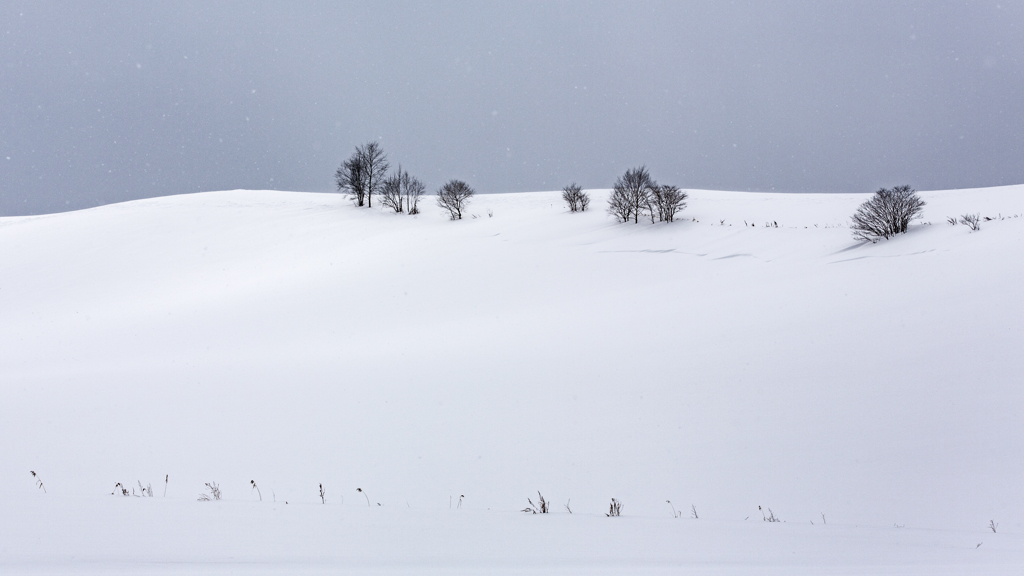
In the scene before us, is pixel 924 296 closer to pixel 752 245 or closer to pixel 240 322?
pixel 752 245

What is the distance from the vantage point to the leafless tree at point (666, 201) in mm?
17625

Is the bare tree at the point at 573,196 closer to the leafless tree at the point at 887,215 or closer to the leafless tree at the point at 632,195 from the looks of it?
the leafless tree at the point at 632,195

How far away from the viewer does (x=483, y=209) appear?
90.0ft

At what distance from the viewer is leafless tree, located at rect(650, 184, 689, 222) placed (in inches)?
694

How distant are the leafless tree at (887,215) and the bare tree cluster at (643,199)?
623 centimetres

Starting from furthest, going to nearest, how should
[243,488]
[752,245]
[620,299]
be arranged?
[752,245] < [620,299] < [243,488]

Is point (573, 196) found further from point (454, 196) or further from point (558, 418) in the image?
point (558, 418)

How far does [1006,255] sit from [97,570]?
11167mm

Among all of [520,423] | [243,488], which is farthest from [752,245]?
[243,488]

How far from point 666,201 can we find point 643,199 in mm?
883

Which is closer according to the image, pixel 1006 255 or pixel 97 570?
pixel 97 570

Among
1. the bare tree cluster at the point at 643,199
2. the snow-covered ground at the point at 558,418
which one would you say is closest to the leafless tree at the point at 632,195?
the bare tree cluster at the point at 643,199

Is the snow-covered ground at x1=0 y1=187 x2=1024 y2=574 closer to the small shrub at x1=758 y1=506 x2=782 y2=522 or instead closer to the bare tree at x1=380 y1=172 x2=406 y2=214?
the small shrub at x1=758 y1=506 x2=782 y2=522

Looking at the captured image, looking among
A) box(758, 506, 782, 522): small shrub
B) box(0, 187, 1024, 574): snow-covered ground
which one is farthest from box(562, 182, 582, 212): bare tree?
box(758, 506, 782, 522): small shrub
